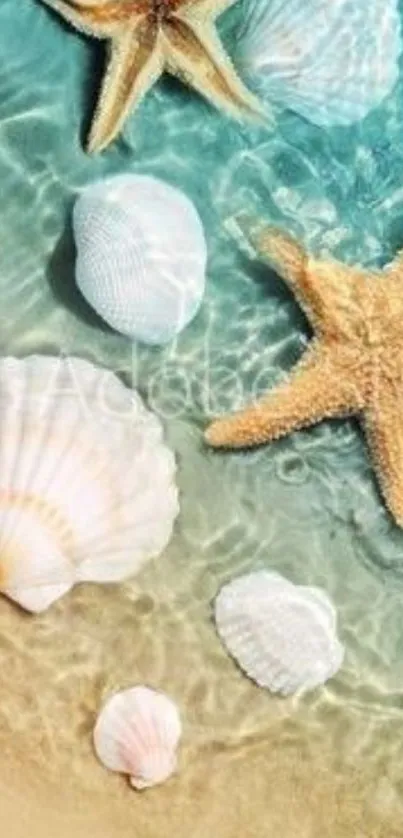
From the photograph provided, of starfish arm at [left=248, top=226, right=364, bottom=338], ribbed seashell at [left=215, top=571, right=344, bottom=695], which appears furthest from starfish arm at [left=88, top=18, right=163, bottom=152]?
ribbed seashell at [left=215, top=571, right=344, bottom=695]

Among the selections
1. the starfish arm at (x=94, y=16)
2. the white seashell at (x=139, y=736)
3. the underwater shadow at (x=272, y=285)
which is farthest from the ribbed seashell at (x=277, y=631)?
the starfish arm at (x=94, y=16)

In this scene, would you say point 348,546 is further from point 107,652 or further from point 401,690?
point 107,652

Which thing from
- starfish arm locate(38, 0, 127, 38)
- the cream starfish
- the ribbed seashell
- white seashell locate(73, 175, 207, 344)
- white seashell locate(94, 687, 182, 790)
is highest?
starfish arm locate(38, 0, 127, 38)

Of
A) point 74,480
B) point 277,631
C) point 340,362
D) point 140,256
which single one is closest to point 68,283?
point 140,256

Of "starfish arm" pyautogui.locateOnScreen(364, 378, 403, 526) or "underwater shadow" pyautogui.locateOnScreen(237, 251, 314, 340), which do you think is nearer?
"starfish arm" pyautogui.locateOnScreen(364, 378, 403, 526)

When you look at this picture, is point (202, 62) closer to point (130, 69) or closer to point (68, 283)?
point (130, 69)

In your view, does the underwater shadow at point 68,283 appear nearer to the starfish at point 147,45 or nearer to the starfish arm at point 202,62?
the starfish at point 147,45

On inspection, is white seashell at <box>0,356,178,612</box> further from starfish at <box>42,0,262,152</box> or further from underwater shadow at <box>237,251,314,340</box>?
starfish at <box>42,0,262,152</box>
